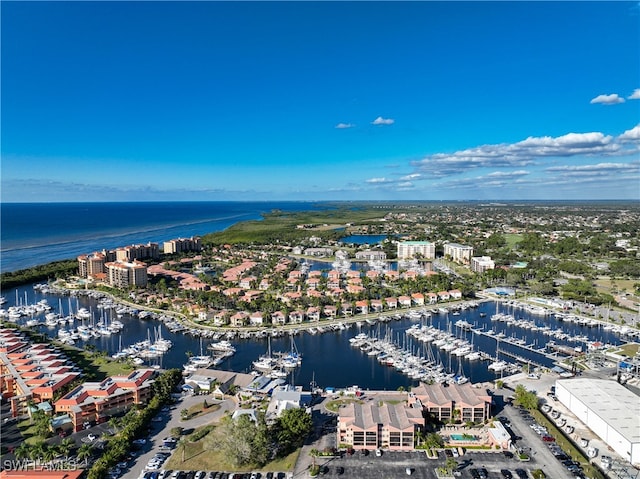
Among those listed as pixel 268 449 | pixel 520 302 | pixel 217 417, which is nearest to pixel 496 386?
pixel 268 449

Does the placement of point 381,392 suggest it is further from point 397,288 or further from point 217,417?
point 397,288

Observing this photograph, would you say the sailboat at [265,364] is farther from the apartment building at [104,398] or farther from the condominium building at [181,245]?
the condominium building at [181,245]

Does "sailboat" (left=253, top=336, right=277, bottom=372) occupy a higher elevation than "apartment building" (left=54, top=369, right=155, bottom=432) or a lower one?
lower

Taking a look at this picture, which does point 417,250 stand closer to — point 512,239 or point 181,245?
point 512,239

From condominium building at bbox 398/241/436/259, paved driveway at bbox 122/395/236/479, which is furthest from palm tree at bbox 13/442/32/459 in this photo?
condominium building at bbox 398/241/436/259

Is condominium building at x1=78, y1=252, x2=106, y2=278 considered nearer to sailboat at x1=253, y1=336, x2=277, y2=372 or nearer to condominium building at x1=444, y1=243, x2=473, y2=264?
sailboat at x1=253, y1=336, x2=277, y2=372

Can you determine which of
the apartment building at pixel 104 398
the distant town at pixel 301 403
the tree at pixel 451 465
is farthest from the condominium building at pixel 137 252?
the tree at pixel 451 465

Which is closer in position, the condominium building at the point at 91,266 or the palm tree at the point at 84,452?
the palm tree at the point at 84,452
